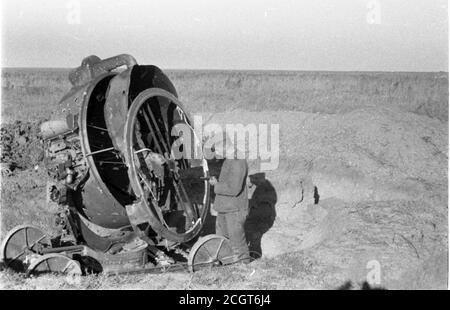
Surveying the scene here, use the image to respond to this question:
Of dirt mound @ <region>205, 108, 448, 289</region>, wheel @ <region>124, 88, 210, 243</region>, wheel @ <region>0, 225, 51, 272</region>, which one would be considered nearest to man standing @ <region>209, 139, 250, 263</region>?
wheel @ <region>124, 88, 210, 243</region>

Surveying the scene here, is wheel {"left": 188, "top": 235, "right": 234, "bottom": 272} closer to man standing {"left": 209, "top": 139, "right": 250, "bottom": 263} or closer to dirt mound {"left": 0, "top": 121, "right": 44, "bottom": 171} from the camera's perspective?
man standing {"left": 209, "top": 139, "right": 250, "bottom": 263}

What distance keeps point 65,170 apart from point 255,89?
1967 centimetres

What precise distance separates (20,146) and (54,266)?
8932mm

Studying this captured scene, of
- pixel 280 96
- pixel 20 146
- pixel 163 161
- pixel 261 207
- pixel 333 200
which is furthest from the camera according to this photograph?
pixel 280 96

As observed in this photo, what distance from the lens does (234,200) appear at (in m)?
8.15

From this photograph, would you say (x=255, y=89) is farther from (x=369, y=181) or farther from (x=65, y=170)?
(x=65, y=170)

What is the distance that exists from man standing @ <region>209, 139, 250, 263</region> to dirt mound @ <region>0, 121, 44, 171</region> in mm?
7338

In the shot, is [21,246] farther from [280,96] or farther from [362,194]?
[280,96]

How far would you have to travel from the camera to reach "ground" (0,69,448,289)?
7.04m

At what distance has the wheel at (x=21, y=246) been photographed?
23.6 ft

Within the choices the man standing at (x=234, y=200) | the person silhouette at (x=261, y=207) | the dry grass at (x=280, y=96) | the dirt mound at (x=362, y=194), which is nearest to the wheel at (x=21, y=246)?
the man standing at (x=234, y=200)

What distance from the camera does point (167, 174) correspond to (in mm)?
7371

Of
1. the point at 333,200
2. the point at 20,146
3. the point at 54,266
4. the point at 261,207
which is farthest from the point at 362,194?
the point at 20,146

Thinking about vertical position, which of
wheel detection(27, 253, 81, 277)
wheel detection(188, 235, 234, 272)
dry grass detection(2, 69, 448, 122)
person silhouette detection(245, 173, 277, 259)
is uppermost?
dry grass detection(2, 69, 448, 122)
